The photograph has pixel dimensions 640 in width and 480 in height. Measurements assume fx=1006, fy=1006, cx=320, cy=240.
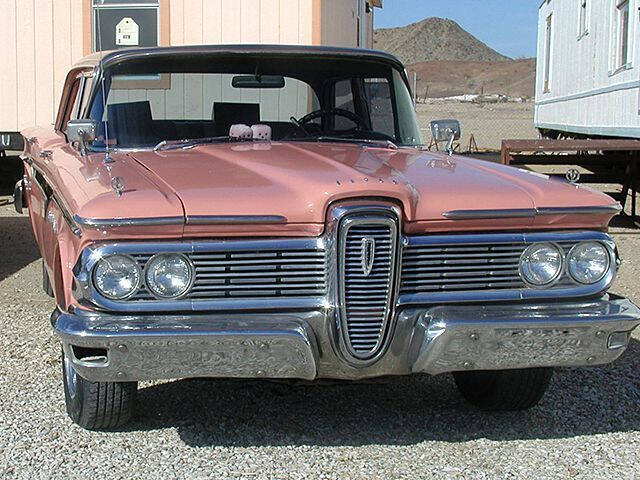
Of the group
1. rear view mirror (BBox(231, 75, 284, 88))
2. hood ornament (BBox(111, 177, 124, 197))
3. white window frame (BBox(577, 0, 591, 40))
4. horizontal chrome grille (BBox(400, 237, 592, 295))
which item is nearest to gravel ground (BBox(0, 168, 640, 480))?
horizontal chrome grille (BBox(400, 237, 592, 295))

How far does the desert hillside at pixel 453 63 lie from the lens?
A: 236 feet

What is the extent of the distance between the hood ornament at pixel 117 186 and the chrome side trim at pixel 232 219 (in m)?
0.28

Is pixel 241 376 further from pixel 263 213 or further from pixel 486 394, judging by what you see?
pixel 486 394

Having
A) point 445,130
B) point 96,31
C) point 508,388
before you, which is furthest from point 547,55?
point 508,388

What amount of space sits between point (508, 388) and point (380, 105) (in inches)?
67.2

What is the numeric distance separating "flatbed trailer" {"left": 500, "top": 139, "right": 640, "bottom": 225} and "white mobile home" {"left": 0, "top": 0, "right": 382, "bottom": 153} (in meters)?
2.39

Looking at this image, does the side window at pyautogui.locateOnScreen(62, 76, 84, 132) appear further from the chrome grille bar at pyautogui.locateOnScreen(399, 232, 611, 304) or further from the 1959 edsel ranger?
the chrome grille bar at pyautogui.locateOnScreen(399, 232, 611, 304)

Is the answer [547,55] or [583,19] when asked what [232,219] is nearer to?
[583,19]

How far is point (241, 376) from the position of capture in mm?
3441

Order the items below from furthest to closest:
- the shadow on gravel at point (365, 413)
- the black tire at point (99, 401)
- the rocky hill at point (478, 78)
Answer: the rocky hill at point (478, 78)
the shadow on gravel at point (365, 413)
the black tire at point (99, 401)

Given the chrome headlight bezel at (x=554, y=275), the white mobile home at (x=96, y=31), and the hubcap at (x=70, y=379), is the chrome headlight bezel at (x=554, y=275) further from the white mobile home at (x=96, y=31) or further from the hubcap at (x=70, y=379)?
the white mobile home at (x=96, y=31)

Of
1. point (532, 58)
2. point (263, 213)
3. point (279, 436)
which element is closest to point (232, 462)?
point (279, 436)

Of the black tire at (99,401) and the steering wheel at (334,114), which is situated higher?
the steering wheel at (334,114)

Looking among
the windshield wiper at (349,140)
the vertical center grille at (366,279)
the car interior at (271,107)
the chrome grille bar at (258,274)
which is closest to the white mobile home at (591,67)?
the car interior at (271,107)
